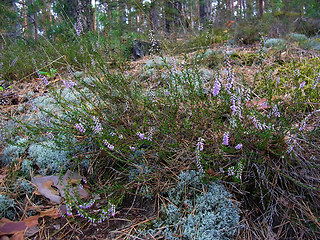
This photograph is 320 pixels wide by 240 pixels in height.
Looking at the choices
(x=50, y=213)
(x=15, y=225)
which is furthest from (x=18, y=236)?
(x=50, y=213)

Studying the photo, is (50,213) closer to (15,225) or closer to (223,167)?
(15,225)

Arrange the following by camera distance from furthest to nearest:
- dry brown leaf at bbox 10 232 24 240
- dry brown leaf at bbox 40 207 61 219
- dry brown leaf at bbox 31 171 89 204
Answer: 1. dry brown leaf at bbox 31 171 89 204
2. dry brown leaf at bbox 40 207 61 219
3. dry brown leaf at bbox 10 232 24 240

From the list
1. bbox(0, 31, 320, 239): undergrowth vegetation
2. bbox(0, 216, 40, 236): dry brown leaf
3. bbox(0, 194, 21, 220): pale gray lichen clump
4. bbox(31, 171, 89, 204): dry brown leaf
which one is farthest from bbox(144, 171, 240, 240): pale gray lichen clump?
bbox(0, 194, 21, 220): pale gray lichen clump

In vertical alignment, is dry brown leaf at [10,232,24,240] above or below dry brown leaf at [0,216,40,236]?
below

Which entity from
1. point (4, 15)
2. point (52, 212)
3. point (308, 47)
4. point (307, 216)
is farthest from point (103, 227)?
point (4, 15)

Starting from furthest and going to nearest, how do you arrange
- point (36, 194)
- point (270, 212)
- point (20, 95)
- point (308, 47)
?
1. point (308, 47)
2. point (20, 95)
3. point (36, 194)
4. point (270, 212)

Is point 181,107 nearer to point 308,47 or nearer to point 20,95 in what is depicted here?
point 20,95

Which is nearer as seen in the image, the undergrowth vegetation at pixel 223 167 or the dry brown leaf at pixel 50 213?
the undergrowth vegetation at pixel 223 167

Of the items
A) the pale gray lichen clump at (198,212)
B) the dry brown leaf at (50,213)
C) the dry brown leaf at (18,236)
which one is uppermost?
the pale gray lichen clump at (198,212)

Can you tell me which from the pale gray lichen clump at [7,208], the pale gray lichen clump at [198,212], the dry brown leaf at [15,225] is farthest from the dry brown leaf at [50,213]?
the pale gray lichen clump at [198,212]

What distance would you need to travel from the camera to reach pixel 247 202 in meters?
1.72

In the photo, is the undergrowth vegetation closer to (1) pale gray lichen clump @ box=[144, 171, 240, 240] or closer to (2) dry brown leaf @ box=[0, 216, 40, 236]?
(1) pale gray lichen clump @ box=[144, 171, 240, 240]

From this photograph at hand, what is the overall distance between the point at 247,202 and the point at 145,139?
938mm

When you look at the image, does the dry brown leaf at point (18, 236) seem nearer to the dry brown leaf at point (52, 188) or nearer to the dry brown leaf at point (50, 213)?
the dry brown leaf at point (50, 213)
